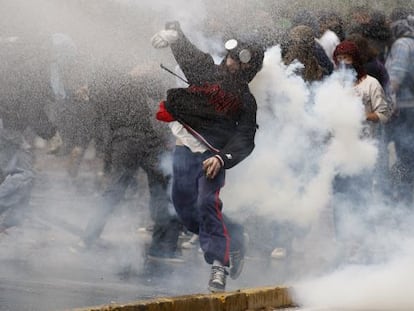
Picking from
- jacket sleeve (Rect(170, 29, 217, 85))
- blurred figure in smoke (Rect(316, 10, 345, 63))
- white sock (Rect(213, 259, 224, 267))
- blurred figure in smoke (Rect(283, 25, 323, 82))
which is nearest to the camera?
white sock (Rect(213, 259, 224, 267))

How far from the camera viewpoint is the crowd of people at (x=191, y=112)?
9164 millimetres

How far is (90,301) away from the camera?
8.14 metres

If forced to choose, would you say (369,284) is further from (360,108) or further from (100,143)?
(100,143)

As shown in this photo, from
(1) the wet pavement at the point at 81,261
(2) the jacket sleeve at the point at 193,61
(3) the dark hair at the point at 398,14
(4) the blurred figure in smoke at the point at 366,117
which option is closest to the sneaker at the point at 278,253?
(1) the wet pavement at the point at 81,261

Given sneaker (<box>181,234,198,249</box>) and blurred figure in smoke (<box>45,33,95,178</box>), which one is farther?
sneaker (<box>181,234,198,249</box>)

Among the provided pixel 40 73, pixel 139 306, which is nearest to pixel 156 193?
pixel 40 73

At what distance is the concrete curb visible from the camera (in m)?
7.24

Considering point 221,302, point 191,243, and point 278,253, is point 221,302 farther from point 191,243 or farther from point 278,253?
point 191,243

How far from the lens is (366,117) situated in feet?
34.0

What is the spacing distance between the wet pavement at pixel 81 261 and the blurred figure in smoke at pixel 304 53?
1.53 meters

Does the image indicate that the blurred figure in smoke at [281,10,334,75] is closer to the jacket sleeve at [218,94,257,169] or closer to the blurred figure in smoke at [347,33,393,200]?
the blurred figure in smoke at [347,33,393,200]

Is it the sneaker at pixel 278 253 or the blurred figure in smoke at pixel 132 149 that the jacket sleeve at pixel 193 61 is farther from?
the sneaker at pixel 278 253

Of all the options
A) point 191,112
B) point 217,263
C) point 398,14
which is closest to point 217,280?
point 217,263

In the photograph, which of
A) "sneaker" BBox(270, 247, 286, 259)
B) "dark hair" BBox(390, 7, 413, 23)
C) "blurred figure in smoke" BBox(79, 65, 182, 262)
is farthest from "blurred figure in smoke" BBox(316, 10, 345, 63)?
"sneaker" BBox(270, 247, 286, 259)
